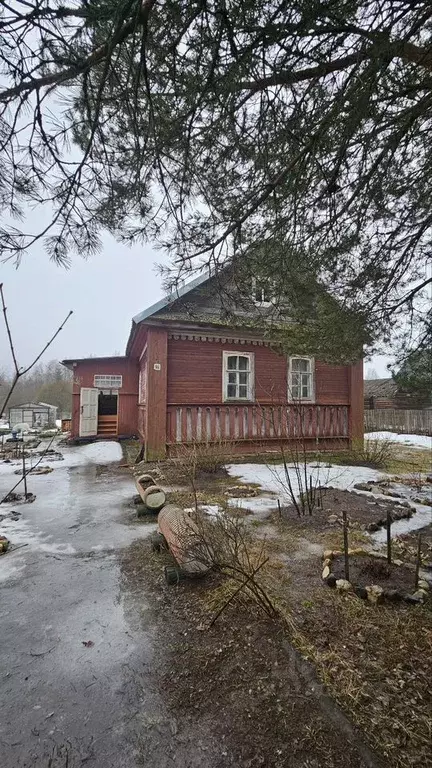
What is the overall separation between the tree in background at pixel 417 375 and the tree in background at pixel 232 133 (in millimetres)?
164

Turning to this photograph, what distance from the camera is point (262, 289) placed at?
10.4ft

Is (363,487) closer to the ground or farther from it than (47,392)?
closer to the ground

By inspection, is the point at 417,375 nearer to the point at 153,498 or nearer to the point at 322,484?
the point at 322,484

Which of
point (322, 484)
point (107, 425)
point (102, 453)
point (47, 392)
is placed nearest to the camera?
point (322, 484)

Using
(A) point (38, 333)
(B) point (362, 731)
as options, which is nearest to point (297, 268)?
(A) point (38, 333)

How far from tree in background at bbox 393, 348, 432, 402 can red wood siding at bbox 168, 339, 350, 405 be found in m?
3.70

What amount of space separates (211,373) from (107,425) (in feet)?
21.5

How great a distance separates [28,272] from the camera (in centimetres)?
212

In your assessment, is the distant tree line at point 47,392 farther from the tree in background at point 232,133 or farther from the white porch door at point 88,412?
the tree in background at point 232,133

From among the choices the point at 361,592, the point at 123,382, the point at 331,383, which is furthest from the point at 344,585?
the point at 123,382

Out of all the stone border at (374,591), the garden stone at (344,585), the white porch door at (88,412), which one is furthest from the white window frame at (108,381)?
the garden stone at (344,585)

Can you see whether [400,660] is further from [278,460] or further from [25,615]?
[278,460]

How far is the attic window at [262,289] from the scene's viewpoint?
3082 millimetres

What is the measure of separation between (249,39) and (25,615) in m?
3.64
